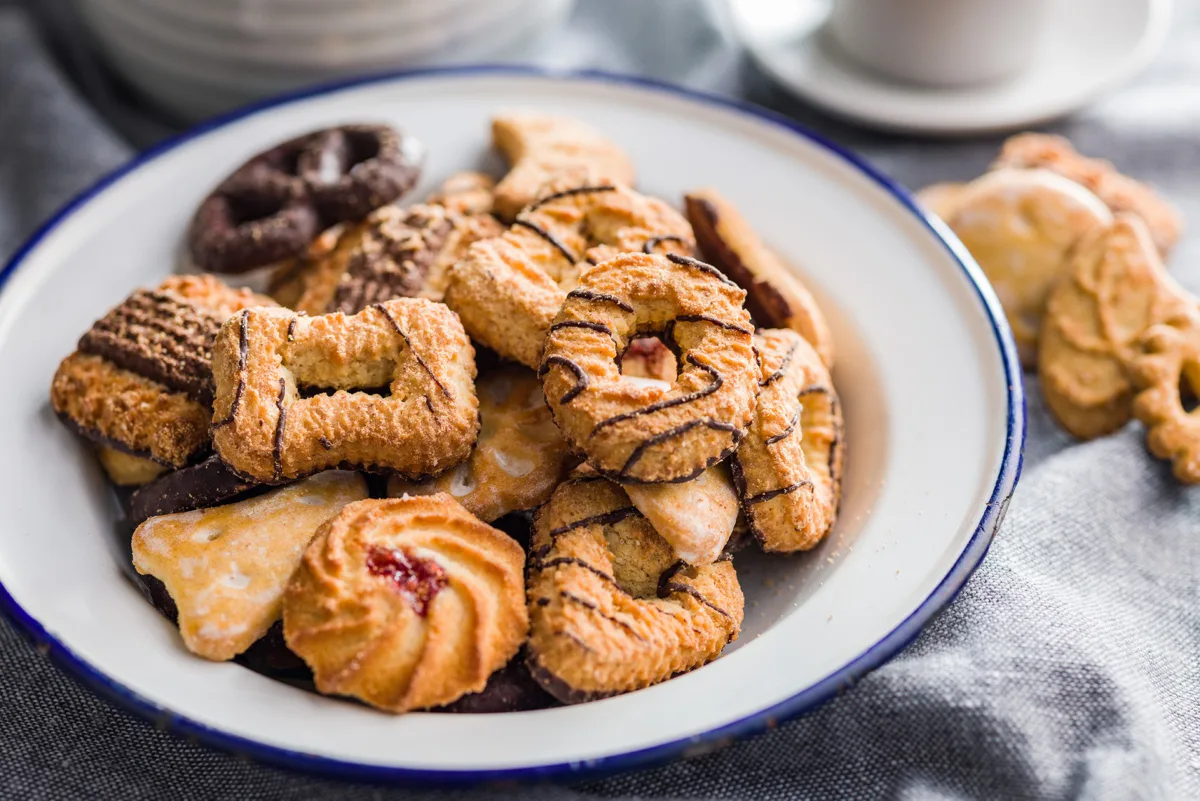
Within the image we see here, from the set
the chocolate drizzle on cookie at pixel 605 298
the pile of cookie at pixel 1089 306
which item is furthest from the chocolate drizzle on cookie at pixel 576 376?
the pile of cookie at pixel 1089 306

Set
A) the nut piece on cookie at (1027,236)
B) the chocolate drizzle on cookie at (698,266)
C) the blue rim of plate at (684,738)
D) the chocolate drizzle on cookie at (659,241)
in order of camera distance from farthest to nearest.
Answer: the nut piece on cookie at (1027,236)
the chocolate drizzle on cookie at (659,241)
the chocolate drizzle on cookie at (698,266)
the blue rim of plate at (684,738)

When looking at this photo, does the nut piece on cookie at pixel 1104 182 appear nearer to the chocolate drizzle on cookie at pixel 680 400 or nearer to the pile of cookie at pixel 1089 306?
the pile of cookie at pixel 1089 306

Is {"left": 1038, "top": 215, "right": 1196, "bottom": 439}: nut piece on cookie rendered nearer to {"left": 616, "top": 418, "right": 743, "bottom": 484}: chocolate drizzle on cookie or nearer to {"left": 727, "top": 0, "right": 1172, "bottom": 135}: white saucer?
{"left": 727, "top": 0, "right": 1172, "bottom": 135}: white saucer

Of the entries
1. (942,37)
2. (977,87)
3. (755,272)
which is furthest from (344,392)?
(977,87)

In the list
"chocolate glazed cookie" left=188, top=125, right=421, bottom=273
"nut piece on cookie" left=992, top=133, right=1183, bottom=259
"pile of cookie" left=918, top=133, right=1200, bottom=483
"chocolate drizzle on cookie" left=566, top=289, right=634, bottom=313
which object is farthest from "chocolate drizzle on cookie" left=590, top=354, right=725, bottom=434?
"nut piece on cookie" left=992, top=133, right=1183, bottom=259

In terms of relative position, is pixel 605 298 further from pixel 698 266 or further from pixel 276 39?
pixel 276 39

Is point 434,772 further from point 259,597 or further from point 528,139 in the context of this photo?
point 528,139

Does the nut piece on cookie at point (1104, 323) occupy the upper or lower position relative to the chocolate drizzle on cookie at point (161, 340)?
lower
